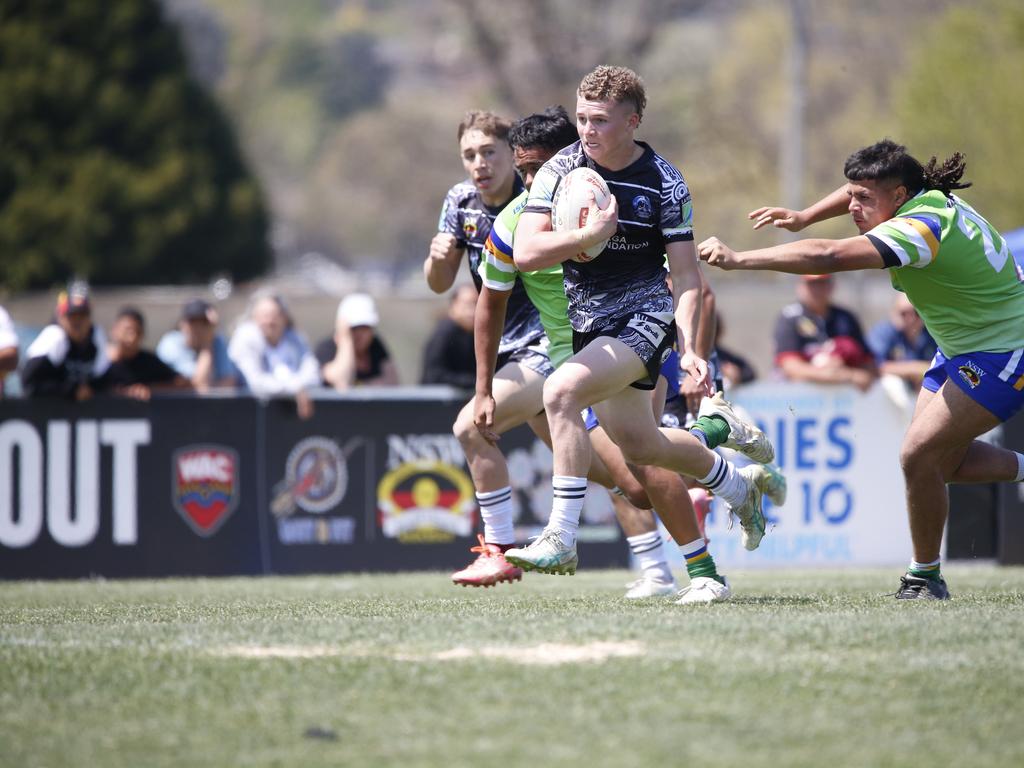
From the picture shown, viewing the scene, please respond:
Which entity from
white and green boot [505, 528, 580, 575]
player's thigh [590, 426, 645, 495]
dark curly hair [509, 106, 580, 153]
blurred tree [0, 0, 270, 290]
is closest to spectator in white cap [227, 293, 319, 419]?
player's thigh [590, 426, 645, 495]

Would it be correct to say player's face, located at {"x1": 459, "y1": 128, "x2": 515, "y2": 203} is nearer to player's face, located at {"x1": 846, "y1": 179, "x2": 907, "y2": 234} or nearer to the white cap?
player's face, located at {"x1": 846, "y1": 179, "x2": 907, "y2": 234}

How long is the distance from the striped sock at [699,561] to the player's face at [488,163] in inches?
83.3

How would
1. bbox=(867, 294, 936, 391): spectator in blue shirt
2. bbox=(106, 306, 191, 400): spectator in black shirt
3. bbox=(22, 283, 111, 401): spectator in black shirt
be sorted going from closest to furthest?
bbox=(22, 283, 111, 401): spectator in black shirt < bbox=(106, 306, 191, 400): spectator in black shirt < bbox=(867, 294, 936, 391): spectator in blue shirt

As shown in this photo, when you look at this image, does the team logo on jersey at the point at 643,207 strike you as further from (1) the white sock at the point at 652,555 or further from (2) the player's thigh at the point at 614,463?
(1) the white sock at the point at 652,555

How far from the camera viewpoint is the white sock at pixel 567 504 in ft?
21.5

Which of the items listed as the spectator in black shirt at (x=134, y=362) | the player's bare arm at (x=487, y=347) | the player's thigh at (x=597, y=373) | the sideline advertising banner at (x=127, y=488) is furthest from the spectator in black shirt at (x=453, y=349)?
the player's thigh at (x=597, y=373)

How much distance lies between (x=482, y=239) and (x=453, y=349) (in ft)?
15.5

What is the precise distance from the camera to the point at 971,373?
6.79m

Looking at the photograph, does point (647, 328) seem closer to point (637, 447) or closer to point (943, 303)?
point (637, 447)

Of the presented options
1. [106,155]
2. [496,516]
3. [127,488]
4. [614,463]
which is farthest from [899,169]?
[106,155]

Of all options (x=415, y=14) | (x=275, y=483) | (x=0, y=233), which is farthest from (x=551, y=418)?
(x=415, y=14)

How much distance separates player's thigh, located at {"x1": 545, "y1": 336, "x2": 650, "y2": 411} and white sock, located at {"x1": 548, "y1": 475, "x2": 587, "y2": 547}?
0.39 metres

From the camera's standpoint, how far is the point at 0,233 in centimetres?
3228

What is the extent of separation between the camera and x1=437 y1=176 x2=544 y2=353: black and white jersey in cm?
777
